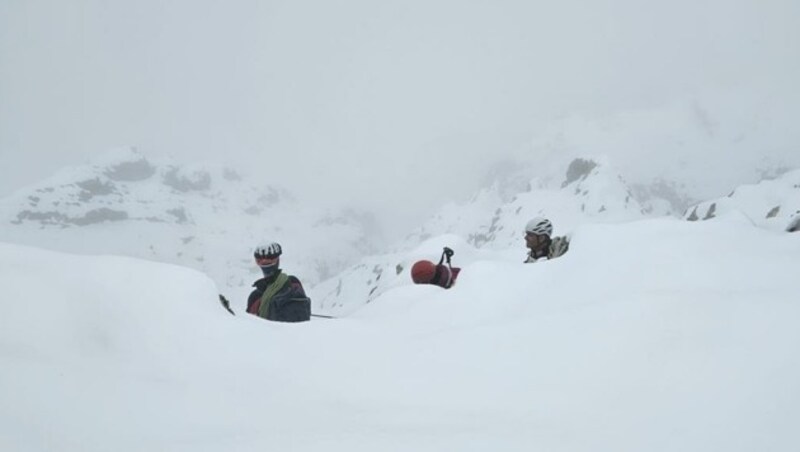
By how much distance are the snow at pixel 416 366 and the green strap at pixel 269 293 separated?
106 inches

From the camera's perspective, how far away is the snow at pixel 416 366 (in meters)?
2.21

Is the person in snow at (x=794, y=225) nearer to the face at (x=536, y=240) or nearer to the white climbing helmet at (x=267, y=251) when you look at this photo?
the face at (x=536, y=240)

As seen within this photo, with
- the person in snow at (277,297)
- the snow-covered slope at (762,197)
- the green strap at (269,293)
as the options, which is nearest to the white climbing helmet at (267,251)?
the person in snow at (277,297)

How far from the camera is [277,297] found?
6754 mm

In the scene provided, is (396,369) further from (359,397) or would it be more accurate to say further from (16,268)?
(16,268)

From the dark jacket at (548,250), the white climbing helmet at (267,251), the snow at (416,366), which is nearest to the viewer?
the snow at (416,366)

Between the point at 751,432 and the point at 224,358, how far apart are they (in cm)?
294

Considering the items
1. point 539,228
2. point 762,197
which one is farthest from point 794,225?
point 762,197

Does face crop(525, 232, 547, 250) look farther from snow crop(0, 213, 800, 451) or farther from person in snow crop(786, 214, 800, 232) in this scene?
snow crop(0, 213, 800, 451)

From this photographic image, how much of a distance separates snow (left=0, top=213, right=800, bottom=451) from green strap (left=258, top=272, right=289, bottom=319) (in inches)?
106

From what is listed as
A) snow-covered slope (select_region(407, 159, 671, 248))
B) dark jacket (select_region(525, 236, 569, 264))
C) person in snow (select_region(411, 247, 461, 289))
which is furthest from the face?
snow-covered slope (select_region(407, 159, 671, 248))

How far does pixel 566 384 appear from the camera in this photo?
111 inches

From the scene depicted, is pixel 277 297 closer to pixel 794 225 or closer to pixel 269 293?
pixel 269 293

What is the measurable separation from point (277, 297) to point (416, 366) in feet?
12.9
